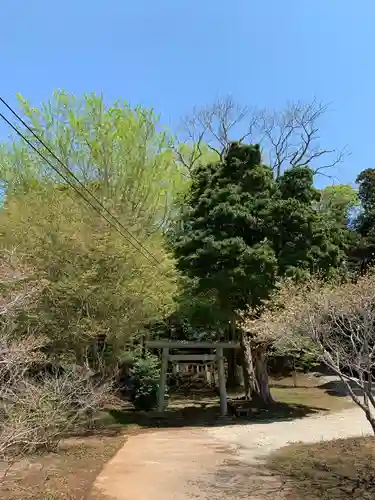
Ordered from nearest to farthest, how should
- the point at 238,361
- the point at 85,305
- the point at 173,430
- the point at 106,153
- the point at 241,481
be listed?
the point at 241,481 < the point at 85,305 < the point at 173,430 < the point at 106,153 < the point at 238,361

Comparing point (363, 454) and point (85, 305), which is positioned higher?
point (85, 305)

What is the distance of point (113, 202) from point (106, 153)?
4.08 m

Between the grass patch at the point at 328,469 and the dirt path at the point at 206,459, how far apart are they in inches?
16.3

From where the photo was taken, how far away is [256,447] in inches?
516

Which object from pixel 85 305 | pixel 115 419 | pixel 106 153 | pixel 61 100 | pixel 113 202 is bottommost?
pixel 115 419

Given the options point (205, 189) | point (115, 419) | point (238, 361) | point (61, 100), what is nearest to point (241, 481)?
point (115, 419)

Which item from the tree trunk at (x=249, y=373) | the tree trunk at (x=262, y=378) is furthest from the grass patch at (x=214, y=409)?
the tree trunk at (x=249, y=373)

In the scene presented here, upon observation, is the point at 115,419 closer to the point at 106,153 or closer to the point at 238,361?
the point at 106,153

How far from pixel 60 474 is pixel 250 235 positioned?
37.1 feet

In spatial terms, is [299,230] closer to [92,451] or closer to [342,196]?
[92,451]

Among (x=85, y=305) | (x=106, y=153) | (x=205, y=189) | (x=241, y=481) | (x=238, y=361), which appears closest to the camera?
(x=241, y=481)

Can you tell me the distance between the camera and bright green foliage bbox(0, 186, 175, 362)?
15156mm

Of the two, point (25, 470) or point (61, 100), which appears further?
point (61, 100)

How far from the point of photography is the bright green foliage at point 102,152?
21859 millimetres
